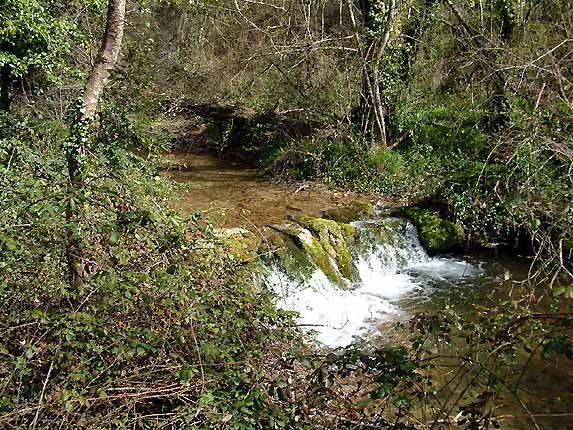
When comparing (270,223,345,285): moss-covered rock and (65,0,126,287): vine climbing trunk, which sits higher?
(65,0,126,287): vine climbing trunk

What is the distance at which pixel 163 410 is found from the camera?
332 centimetres

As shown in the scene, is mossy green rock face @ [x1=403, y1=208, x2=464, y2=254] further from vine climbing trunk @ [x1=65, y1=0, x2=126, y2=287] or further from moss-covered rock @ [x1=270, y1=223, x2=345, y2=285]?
vine climbing trunk @ [x1=65, y1=0, x2=126, y2=287]

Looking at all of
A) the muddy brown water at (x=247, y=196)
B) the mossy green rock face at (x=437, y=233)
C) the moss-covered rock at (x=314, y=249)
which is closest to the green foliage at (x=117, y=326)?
the moss-covered rock at (x=314, y=249)

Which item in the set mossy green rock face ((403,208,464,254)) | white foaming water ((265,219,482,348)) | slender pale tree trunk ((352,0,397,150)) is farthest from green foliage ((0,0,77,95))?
mossy green rock face ((403,208,464,254))

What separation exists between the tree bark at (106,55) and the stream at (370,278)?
2304 millimetres

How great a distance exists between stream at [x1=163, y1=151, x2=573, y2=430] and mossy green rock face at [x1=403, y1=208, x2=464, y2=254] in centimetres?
14

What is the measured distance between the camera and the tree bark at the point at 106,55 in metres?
3.76

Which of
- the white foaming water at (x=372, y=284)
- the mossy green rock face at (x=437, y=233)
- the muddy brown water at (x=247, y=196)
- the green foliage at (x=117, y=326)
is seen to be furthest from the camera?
the muddy brown water at (x=247, y=196)

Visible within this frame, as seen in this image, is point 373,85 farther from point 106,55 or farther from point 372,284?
point 106,55

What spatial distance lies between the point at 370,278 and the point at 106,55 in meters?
6.29

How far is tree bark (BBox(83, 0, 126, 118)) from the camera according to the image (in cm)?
376

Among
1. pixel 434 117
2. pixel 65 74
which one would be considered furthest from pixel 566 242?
pixel 65 74

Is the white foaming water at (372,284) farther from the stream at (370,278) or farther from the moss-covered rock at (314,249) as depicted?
the moss-covered rock at (314,249)

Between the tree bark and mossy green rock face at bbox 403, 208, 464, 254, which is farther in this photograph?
mossy green rock face at bbox 403, 208, 464, 254
